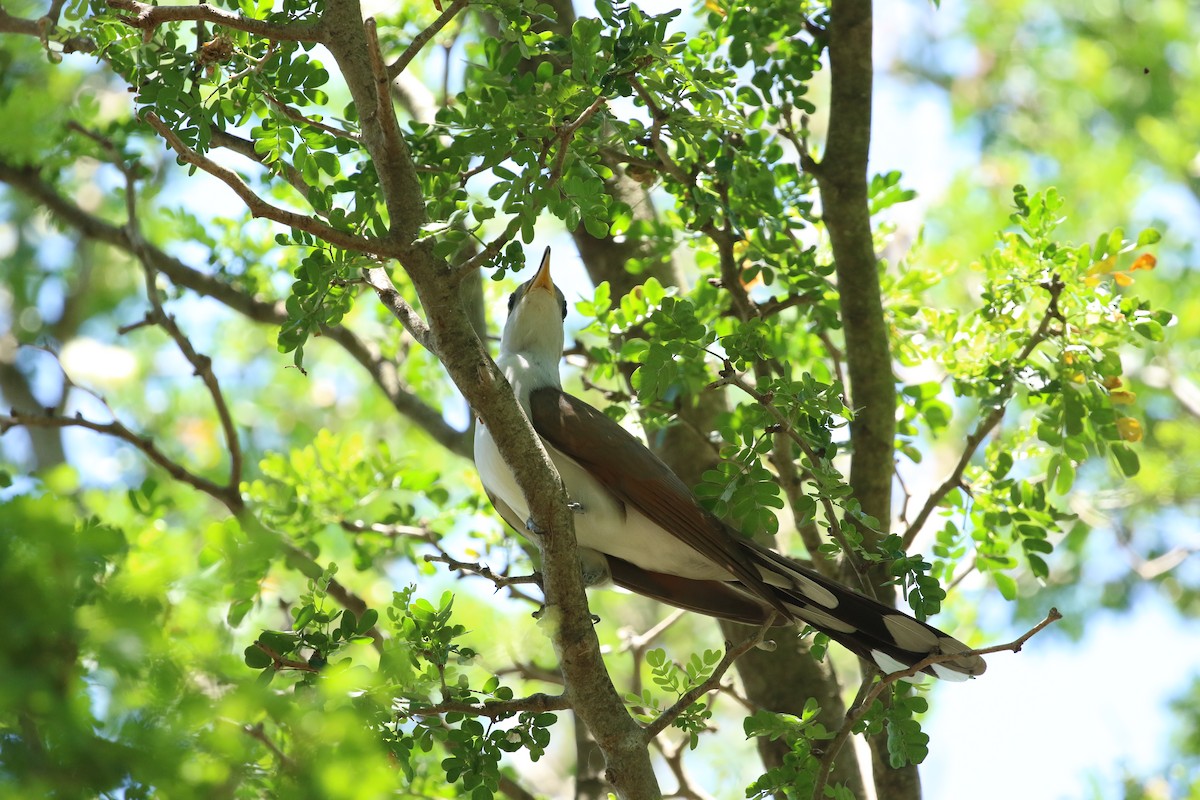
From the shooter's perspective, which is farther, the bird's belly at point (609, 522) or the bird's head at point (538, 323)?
the bird's head at point (538, 323)

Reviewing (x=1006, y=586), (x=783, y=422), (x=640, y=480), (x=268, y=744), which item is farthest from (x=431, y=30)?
(x=1006, y=586)

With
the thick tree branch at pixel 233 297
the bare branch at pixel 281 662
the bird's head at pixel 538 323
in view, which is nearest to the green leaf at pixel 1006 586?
the bird's head at pixel 538 323

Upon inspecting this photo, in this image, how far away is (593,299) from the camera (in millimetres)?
4051

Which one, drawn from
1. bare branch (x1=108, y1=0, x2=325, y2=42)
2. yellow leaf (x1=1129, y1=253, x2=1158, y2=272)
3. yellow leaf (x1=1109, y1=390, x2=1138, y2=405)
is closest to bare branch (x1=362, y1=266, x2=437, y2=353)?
bare branch (x1=108, y1=0, x2=325, y2=42)

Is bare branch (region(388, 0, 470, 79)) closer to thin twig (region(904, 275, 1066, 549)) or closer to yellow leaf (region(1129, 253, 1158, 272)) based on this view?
thin twig (region(904, 275, 1066, 549))

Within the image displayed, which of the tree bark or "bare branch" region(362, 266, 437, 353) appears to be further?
the tree bark

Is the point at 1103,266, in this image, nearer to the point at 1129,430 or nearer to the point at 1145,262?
the point at 1145,262

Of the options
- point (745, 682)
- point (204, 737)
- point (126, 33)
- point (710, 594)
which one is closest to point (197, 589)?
point (204, 737)

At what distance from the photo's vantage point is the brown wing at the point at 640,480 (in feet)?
11.1

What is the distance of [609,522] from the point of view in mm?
3768

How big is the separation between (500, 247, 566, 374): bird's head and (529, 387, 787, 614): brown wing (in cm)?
69

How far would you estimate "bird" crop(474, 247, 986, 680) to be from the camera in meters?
3.38

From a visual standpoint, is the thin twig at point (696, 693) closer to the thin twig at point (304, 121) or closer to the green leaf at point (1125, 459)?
the green leaf at point (1125, 459)

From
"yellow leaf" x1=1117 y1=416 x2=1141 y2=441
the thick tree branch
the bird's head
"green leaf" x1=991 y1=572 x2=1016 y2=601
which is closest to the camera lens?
"yellow leaf" x1=1117 y1=416 x2=1141 y2=441
